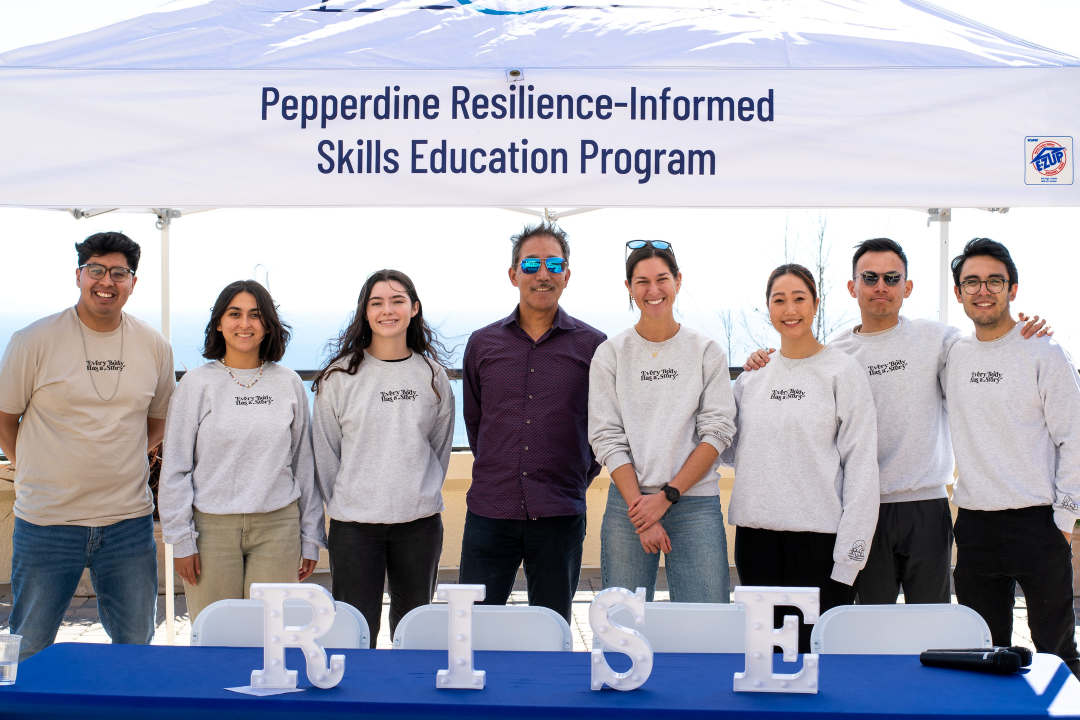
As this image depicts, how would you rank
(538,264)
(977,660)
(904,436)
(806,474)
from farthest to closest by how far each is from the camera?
(538,264) < (904,436) < (806,474) < (977,660)

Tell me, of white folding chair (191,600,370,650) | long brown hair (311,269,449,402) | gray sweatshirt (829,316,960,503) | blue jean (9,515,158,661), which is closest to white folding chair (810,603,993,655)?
gray sweatshirt (829,316,960,503)

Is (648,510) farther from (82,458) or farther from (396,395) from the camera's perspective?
(82,458)

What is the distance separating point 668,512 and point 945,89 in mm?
1569

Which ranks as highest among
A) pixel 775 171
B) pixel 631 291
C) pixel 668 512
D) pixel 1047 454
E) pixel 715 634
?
pixel 775 171

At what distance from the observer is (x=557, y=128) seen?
2453mm

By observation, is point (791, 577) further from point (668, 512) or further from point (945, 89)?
point (945, 89)

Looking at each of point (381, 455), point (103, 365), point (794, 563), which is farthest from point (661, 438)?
point (103, 365)

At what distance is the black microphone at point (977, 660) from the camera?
1932mm

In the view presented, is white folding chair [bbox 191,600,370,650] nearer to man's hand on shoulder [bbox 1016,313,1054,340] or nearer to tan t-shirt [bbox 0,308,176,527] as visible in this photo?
tan t-shirt [bbox 0,308,176,527]

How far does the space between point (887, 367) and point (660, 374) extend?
850 mm

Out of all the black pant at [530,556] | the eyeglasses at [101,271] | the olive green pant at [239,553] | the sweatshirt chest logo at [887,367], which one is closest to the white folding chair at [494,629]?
the black pant at [530,556]

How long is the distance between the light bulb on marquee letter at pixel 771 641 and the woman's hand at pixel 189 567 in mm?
1916

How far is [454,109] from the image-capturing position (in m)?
2.45

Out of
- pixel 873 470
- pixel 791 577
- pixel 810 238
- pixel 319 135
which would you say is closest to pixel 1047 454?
pixel 873 470
